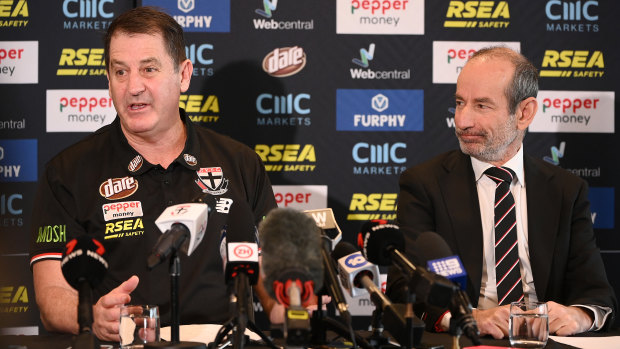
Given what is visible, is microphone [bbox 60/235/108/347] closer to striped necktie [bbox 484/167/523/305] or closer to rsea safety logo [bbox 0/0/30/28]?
striped necktie [bbox 484/167/523/305]

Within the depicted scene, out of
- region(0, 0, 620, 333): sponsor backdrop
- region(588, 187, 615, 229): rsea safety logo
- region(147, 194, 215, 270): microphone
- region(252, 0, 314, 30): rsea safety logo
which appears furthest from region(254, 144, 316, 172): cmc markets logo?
region(147, 194, 215, 270): microphone

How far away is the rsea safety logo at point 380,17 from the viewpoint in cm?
398

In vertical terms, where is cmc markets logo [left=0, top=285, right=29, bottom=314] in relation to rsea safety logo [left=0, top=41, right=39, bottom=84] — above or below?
below

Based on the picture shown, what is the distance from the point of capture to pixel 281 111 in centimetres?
396

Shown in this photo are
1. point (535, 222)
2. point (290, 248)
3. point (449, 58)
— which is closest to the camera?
point (290, 248)

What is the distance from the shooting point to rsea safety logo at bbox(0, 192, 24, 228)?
390 centimetres

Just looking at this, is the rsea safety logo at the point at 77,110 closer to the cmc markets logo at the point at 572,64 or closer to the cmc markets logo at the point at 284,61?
the cmc markets logo at the point at 284,61

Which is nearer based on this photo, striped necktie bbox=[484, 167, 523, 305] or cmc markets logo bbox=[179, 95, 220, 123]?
striped necktie bbox=[484, 167, 523, 305]

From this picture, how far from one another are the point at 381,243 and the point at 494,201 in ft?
4.27

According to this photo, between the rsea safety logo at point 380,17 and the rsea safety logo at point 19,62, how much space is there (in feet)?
5.35

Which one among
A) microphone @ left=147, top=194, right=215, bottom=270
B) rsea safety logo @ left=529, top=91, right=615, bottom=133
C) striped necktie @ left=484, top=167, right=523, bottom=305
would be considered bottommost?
striped necktie @ left=484, top=167, right=523, bottom=305

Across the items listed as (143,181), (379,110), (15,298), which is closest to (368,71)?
(379,110)

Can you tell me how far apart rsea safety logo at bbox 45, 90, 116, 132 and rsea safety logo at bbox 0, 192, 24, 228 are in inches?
16.0

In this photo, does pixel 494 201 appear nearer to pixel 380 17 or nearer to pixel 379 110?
pixel 379 110
